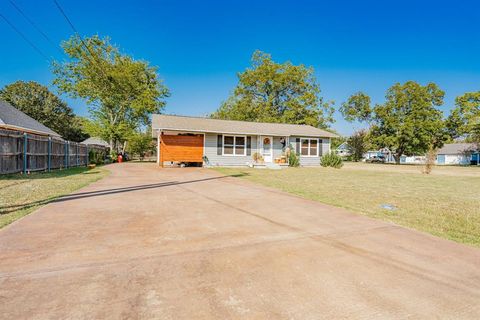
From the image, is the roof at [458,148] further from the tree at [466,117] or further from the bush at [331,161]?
the bush at [331,161]

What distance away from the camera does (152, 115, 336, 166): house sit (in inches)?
704

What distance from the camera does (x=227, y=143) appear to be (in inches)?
768

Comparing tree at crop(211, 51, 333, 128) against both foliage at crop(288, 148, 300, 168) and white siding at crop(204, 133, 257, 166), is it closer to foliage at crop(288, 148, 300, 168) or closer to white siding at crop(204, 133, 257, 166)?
foliage at crop(288, 148, 300, 168)

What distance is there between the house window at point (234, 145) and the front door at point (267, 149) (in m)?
1.77

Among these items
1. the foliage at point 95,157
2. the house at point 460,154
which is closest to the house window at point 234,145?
the foliage at point 95,157

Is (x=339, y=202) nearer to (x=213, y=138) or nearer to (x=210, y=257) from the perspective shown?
(x=210, y=257)

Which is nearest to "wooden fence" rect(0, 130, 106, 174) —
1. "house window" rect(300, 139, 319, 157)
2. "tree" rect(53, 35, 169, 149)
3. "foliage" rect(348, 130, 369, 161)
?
"tree" rect(53, 35, 169, 149)

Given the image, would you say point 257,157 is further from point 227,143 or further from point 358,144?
point 358,144

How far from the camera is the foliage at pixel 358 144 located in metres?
48.0

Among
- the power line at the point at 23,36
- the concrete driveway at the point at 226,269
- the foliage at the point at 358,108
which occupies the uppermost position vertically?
the foliage at the point at 358,108

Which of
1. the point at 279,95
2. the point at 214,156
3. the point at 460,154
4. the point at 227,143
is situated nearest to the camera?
the point at 214,156

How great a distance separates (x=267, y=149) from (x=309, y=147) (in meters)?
4.10

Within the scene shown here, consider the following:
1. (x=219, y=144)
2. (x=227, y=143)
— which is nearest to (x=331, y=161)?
(x=227, y=143)

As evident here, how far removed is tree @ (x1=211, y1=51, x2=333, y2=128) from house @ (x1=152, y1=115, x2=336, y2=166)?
1473 centimetres
